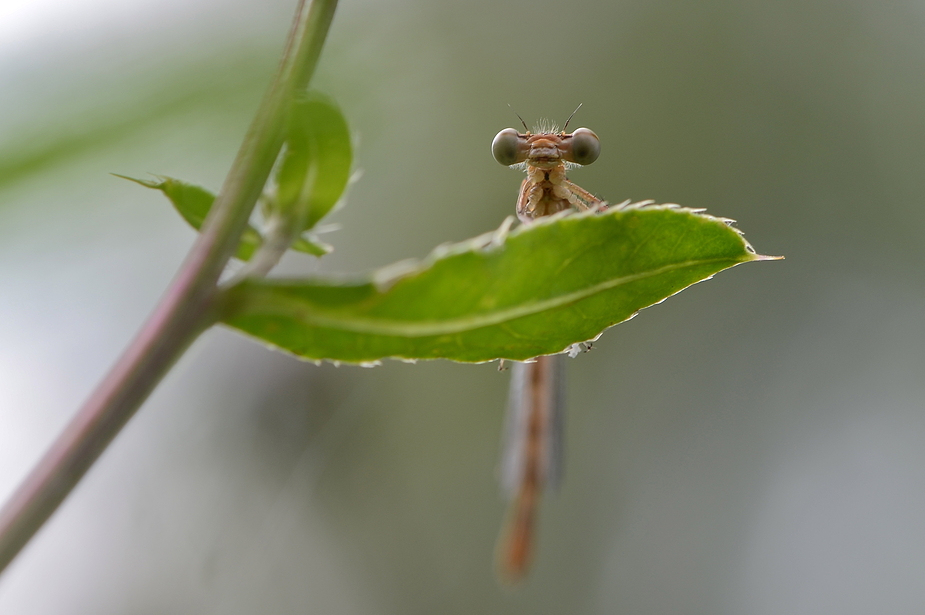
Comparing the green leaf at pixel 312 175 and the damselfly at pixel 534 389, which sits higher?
the damselfly at pixel 534 389

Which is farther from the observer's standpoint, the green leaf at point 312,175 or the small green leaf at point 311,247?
the small green leaf at point 311,247

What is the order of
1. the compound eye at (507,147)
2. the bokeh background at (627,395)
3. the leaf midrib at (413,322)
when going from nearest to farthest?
the leaf midrib at (413,322), the compound eye at (507,147), the bokeh background at (627,395)

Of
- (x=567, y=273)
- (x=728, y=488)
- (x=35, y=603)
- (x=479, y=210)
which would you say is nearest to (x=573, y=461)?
(x=728, y=488)

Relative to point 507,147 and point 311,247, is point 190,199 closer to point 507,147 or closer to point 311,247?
point 311,247

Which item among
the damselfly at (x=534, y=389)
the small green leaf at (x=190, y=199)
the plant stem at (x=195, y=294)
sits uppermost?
the damselfly at (x=534, y=389)

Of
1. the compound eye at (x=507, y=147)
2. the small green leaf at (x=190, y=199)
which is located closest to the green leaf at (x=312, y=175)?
the small green leaf at (x=190, y=199)

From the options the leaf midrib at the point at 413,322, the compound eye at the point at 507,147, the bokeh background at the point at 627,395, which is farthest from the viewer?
the bokeh background at the point at 627,395

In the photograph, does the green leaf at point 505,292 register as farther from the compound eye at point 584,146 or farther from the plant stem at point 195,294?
the compound eye at point 584,146

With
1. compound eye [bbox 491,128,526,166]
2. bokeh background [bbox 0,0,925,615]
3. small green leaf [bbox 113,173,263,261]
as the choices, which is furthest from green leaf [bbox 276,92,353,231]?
bokeh background [bbox 0,0,925,615]

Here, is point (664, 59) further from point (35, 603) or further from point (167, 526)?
point (35, 603)
